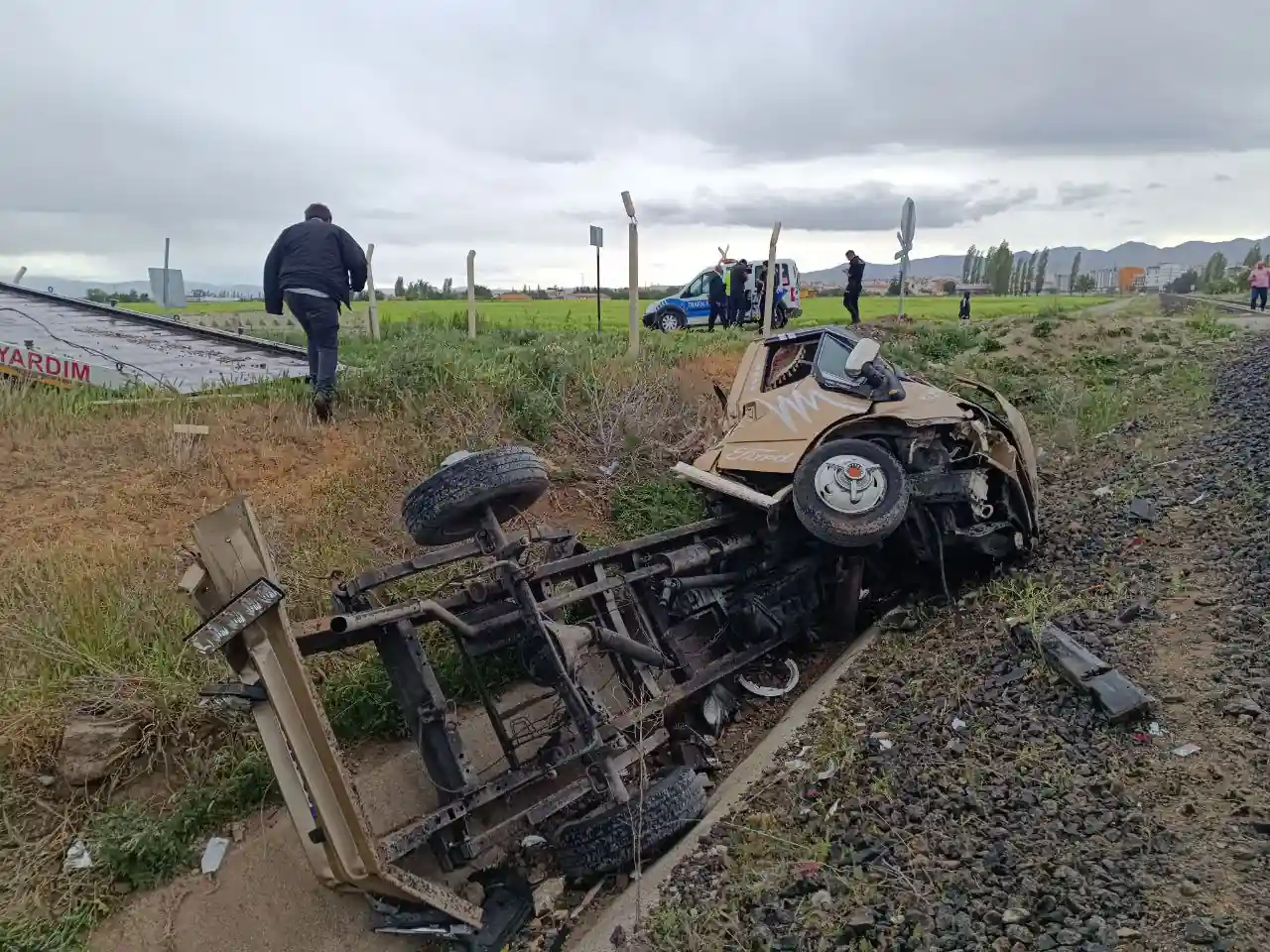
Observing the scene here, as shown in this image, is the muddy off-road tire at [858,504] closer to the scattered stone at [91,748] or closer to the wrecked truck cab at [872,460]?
the wrecked truck cab at [872,460]

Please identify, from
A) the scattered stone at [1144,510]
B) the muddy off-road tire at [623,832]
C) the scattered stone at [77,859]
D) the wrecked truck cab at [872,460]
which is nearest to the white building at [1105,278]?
the scattered stone at [1144,510]

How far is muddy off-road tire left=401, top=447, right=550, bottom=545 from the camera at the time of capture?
3.38 meters

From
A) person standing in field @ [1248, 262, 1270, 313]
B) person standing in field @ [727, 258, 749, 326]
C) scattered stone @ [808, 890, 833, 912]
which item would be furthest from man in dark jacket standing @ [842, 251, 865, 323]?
scattered stone @ [808, 890, 833, 912]

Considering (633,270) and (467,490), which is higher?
(633,270)

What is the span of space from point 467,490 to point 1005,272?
61.3 m

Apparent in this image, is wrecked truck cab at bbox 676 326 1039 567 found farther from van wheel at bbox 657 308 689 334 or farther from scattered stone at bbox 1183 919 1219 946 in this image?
van wheel at bbox 657 308 689 334

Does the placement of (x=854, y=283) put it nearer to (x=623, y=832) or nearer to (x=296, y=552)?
(x=296, y=552)

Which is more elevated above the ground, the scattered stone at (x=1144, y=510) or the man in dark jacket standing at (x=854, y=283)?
the man in dark jacket standing at (x=854, y=283)

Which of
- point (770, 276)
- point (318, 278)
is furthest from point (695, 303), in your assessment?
point (318, 278)

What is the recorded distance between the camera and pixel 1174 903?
2322mm

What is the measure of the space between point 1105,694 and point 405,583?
3.85m

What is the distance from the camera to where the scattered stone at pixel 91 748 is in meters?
3.84

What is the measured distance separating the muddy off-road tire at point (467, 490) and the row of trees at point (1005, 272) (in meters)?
55.9

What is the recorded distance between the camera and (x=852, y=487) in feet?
15.0
